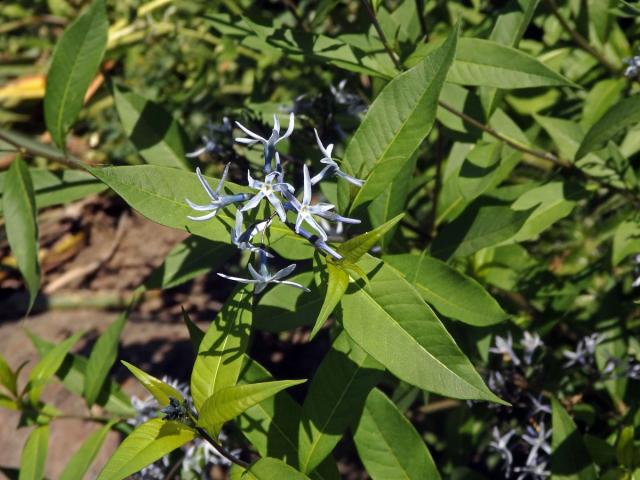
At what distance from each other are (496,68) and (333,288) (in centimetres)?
92

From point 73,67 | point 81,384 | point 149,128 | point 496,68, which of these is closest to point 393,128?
point 496,68

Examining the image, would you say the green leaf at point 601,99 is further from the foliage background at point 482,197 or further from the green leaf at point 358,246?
the green leaf at point 358,246

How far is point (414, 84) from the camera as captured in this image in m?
1.46

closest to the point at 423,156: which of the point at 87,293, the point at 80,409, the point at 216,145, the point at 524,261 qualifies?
the point at 524,261

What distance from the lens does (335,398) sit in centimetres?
171

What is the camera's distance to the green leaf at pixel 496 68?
1822 millimetres

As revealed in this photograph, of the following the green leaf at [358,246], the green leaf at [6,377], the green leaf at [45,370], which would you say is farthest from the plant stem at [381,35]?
the green leaf at [6,377]

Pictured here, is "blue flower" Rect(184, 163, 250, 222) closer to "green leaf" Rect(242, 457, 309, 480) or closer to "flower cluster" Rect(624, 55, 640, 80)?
"green leaf" Rect(242, 457, 309, 480)

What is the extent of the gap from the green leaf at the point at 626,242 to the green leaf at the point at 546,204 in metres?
0.17

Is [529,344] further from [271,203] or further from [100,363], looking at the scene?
[100,363]

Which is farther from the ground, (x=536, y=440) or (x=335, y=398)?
(x=335, y=398)

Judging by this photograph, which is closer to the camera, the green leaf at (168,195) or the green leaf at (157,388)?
the green leaf at (168,195)

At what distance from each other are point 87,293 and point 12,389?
242 cm

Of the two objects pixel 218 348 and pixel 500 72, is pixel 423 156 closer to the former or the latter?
pixel 500 72
